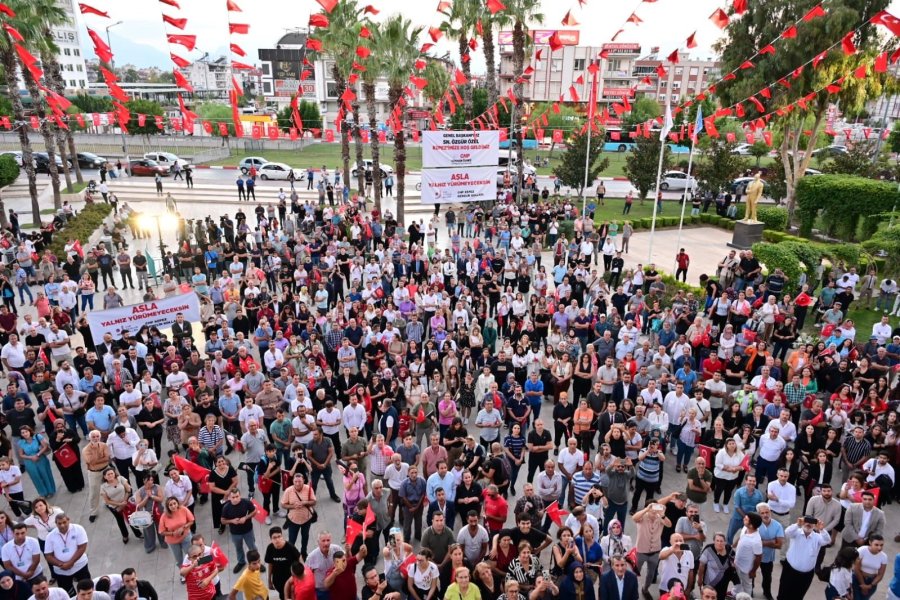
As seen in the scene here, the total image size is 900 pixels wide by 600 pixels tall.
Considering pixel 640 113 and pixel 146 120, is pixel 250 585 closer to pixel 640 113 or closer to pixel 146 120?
pixel 146 120

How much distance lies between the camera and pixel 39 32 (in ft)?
86.0

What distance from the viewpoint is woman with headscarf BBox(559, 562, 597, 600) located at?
6266mm

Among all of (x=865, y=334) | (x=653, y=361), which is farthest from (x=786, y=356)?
(x=653, y=361)

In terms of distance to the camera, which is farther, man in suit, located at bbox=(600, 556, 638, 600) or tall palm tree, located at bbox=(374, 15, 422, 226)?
tall palm tree, located at bbox=(374, 15, 422, 226)

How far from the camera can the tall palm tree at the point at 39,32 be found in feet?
82.5

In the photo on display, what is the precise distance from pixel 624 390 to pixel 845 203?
67.1 ft

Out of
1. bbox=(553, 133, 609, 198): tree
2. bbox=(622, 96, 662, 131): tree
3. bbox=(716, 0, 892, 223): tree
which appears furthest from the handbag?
bbox=(622, 96, 662, 131): tree

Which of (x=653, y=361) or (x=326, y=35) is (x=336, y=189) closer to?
(x=326, y=35)

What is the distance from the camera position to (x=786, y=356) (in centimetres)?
1434

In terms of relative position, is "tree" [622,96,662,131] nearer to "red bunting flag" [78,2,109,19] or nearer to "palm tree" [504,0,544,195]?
"palm tree" [504,0,544,195]

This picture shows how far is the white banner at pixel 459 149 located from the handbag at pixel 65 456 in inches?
585

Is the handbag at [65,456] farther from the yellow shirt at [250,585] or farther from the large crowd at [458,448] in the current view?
the yellow shirt at [250,585]

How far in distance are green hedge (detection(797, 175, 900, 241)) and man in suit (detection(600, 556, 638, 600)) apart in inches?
904

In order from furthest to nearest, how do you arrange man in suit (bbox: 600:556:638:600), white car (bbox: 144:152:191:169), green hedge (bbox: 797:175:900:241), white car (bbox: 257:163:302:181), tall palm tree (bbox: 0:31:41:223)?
white car (bbox: 144:152:191:169), white car (bbox: 257:163:302:181), tall palm tree (bbox: 0:31:41:223), green hedge (bbox: 797:175:900:241), man in suit (bbox: 600:556:638:600)
